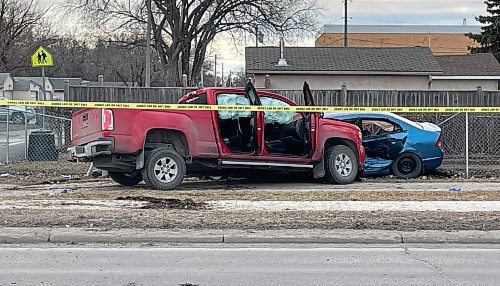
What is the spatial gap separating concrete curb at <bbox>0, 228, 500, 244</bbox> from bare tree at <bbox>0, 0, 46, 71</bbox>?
1744 inches

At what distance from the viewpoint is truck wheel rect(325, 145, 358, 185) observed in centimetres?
1447

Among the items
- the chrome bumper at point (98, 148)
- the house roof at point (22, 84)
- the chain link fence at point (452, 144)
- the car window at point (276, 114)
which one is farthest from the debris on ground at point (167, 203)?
the house roof at point (22, 84)

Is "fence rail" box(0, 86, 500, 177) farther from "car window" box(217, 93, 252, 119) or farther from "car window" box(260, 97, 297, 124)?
"car window" box(217, 93, 252, 119)

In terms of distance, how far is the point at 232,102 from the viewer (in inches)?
548

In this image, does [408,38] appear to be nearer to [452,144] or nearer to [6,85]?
[6,85]

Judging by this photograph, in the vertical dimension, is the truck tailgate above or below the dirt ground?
above

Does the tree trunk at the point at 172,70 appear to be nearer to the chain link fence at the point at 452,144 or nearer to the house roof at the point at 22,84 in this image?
the chain link fence at the point at 452,144

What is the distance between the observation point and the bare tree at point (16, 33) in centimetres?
5209

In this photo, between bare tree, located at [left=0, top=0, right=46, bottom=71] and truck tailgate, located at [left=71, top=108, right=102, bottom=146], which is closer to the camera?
truck tailgate, located at [left=71, top=108, right=102, bottom=146]

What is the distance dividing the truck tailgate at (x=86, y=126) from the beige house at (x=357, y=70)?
57.3 ft

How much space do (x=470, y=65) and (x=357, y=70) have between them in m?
8.09

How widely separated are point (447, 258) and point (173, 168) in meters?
6.35

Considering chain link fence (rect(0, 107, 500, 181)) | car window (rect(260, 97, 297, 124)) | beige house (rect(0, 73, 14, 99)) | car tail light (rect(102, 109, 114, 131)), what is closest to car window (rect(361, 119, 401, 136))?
chain link fence (rect(0, 107, 500, 181))

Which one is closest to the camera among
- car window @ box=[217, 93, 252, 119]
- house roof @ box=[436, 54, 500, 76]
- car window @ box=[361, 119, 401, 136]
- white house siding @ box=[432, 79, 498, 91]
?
car window @ box=[217, 93, 252, 119]
